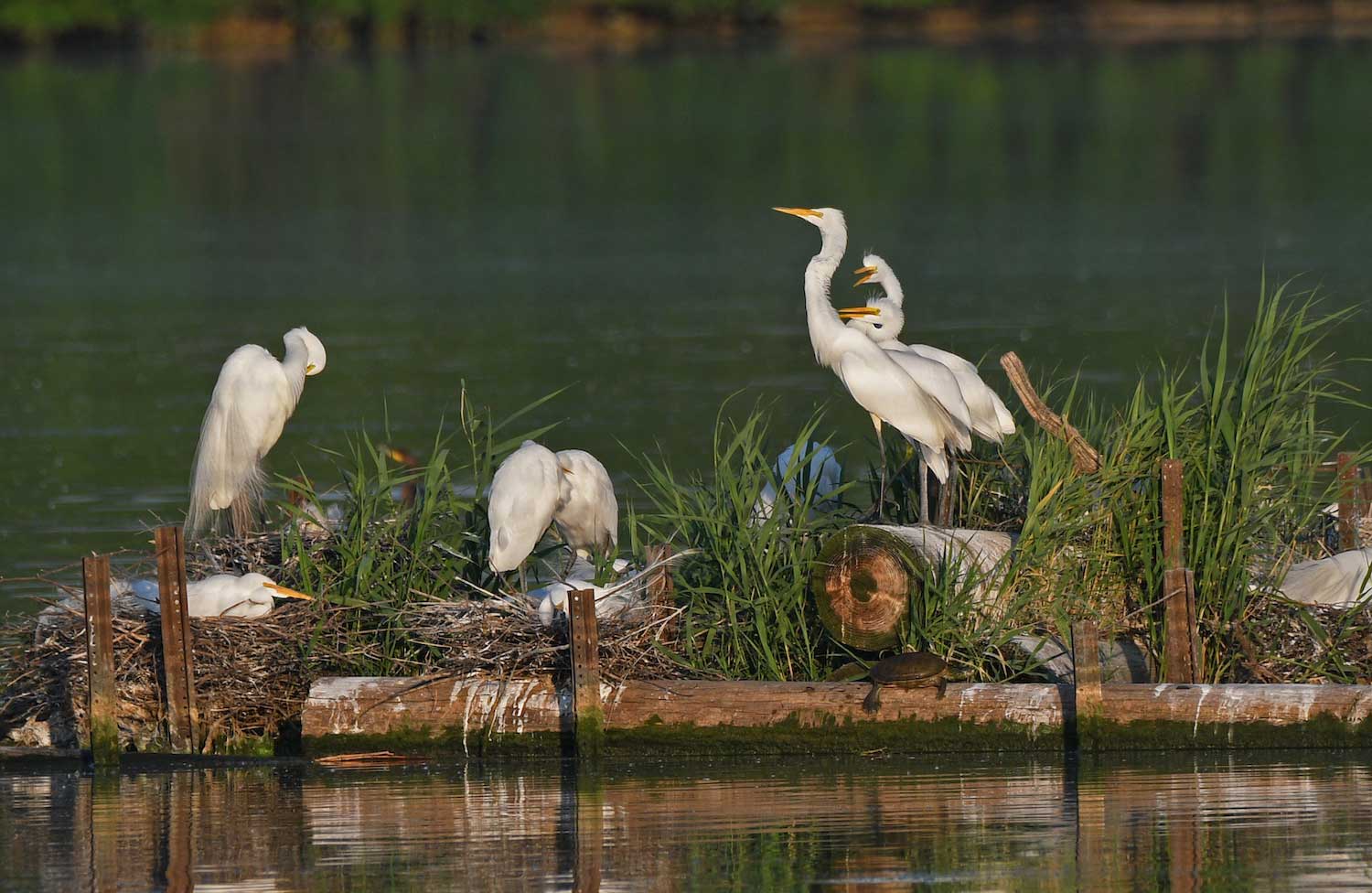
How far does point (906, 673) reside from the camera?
9.12 m

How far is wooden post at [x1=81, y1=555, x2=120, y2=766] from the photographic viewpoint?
9.45m

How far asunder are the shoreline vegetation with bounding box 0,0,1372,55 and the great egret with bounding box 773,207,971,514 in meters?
53.9

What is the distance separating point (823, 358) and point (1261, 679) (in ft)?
7.85

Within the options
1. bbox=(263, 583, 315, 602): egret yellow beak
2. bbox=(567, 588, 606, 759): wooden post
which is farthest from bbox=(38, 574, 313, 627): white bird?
bbox=(567, 588, 606, 759): wooden post

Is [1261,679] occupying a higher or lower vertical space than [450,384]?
lower

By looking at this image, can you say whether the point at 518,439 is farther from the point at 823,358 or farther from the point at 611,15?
the point at 611,15

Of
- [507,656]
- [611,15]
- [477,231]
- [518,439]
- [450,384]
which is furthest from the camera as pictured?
[611,15]

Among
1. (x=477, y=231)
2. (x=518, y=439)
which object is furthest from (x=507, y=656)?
(x=477, y=231)

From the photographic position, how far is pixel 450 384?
2019 centimetres

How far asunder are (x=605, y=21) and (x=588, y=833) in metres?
63.9

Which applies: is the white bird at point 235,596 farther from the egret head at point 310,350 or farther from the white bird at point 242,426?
the egret head at point 310,350

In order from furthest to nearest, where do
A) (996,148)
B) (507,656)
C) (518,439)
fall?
(996,148)
(518,439)
(507,656)

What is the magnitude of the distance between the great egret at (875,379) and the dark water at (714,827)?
167cm

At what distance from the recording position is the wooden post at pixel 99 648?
372 inches
